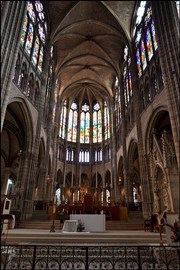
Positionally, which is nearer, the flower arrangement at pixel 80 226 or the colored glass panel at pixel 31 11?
the flower arrangement at pixel 80 226

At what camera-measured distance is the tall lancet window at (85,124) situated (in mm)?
34156

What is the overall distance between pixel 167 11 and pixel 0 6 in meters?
10.1

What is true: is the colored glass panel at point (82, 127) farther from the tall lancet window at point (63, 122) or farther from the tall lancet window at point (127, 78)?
the tall lancet window at point (127, 78)

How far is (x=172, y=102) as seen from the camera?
10.1 m

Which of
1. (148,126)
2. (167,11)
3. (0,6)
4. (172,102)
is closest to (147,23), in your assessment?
(167,11)

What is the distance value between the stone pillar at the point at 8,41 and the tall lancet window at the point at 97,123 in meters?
24.5

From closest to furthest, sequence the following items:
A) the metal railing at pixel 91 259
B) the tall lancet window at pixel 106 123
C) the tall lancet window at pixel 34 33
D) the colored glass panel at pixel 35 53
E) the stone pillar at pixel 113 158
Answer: the metal railing at pixel 91 259 → the tall lancet window at pixel 34 33 → the colored glass panel at pixel 35 53 → the stone pillar at pixel 113 158 → the tall lancet window at pixel 106 123

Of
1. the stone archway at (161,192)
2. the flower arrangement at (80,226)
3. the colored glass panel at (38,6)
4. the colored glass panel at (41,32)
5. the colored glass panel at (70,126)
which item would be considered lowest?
the flower arrangement at (80,226)

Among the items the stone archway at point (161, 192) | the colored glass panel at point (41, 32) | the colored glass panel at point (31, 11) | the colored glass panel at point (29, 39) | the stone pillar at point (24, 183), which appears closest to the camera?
the stone archway at point (161, 192)

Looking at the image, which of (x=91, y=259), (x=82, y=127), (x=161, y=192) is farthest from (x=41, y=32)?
(x=91, y=259)

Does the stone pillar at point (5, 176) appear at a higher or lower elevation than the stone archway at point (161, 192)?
higher

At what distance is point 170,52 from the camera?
10.9m

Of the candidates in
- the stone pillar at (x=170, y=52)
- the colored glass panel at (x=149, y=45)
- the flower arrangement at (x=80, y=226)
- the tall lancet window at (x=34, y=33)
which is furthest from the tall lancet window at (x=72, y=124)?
the stone pillar at (x=170, y=52)

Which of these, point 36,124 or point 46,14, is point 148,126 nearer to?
point 36,124
